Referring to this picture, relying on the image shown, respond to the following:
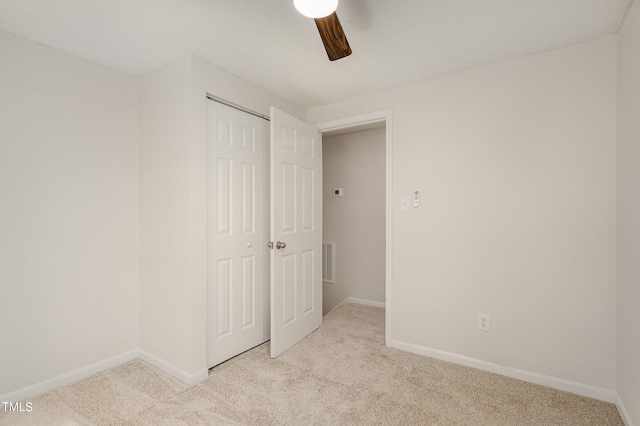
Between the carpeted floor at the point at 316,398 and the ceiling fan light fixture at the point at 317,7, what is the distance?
201 centimetres

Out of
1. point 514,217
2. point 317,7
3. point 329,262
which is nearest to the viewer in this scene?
point 317,7

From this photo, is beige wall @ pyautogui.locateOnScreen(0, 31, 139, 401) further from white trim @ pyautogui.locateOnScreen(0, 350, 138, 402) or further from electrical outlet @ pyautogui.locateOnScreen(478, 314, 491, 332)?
electrical outlet @ pyautogui.locateOnScreen(478, 314, 491, 332)

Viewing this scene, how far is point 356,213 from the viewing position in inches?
154

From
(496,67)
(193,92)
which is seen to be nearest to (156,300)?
(193,92)

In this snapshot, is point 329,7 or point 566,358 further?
point 566,358

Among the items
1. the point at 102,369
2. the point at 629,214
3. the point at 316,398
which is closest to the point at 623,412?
the point at 629,214

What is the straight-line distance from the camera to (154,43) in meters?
1.89

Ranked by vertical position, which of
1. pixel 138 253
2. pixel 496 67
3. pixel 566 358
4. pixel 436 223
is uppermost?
pixel 496 67

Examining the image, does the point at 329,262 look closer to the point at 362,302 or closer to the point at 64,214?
the point at 362,302

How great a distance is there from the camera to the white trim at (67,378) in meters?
1.80

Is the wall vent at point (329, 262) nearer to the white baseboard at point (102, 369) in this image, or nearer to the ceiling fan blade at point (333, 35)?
the white baseboard at point (102, 369)

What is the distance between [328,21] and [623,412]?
2.59m

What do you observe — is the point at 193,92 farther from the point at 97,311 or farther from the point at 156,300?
the point at 97,311

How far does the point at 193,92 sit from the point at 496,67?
2.16 metres
